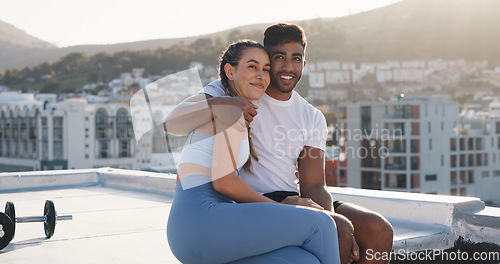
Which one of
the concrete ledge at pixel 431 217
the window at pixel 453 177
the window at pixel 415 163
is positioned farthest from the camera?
the window at pixel 453 177

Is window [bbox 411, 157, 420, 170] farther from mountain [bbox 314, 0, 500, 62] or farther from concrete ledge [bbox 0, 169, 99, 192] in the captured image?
mountain [bbox 314, 0, 500, 62]

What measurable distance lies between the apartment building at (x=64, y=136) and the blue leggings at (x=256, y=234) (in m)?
47.7

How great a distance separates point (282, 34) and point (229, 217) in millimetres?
839

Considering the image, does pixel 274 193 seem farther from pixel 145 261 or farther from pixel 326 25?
pixel 326 25

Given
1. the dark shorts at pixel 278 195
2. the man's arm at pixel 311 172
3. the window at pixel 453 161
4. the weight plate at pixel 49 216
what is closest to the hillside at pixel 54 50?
the window at pixel 453 161

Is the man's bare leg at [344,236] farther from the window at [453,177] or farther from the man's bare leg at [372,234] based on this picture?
the window at [453,177]

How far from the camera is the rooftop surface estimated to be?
9.11 feet

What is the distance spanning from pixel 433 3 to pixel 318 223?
338ft

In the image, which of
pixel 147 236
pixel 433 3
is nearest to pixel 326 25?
pixel 433 3

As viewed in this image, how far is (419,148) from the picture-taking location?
142 ft

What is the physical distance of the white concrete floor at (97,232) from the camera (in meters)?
2.71

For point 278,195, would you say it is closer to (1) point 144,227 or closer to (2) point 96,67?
(1) point 144,227

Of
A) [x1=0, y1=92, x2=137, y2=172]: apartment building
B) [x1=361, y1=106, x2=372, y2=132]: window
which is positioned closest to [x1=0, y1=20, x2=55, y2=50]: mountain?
[x1=0, y1=92, x2=137, y2=172]: apartment building

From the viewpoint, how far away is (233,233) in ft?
5.89
